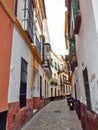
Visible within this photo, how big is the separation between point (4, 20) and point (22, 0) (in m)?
3.45

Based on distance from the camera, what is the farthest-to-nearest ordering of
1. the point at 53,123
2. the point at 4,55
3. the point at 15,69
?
the point at 53,123
the point at 15,69
the point at 4,55

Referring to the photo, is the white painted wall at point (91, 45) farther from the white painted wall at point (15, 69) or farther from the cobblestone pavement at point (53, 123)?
Result: the cobblestone pavement at point (53, 123)

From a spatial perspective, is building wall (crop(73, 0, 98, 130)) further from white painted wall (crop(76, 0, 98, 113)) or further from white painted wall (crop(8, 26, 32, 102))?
white painted wall (crop(8, 26, 32, 102))

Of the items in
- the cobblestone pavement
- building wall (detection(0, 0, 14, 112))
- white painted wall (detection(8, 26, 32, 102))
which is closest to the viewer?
building wall (detection(0, 0, 14, 112))

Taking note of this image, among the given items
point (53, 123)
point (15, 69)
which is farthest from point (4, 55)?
point (53, 123)

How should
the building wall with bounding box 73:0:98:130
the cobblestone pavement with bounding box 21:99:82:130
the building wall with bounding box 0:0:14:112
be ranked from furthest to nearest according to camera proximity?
the cobblestone pavement with bounding box 21:99:82:130 → the building wall with bounding box 0:0:14:112 → the building wall with bounding box 73:0:98:130

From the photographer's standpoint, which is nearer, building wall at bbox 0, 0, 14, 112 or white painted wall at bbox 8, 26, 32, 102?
building wall at bbox 0, 0, 14, 112

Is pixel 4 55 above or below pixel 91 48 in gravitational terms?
above

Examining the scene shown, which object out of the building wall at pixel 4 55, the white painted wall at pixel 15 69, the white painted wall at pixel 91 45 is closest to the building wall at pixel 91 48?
the white painted wall at pixel 91 45

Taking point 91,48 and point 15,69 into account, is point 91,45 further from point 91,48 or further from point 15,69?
point 15,69

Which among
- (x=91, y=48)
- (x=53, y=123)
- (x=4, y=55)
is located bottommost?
(x=53, y=123)

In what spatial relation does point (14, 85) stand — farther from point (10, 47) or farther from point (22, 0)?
point (22, 0)

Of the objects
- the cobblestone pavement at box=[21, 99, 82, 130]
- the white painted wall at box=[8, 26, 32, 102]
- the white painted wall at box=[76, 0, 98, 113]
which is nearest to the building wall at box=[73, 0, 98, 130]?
the white painted wall at box=[76, 0, 98, 113]

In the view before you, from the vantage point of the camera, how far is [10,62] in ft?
18.9
